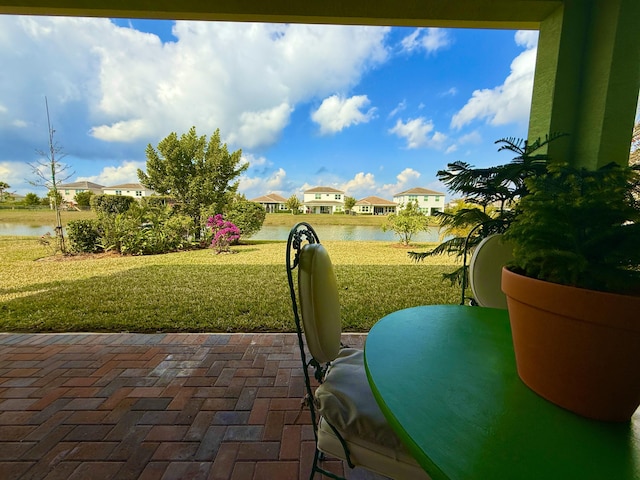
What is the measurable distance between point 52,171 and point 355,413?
7.31 m

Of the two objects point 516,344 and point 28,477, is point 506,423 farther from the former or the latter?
point 28,477

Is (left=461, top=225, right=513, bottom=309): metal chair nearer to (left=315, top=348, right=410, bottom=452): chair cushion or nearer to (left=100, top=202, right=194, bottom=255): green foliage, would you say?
(left=315, top=348, right=410, bottom=452): chair cushion

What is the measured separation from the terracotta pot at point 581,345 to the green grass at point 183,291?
217 cm

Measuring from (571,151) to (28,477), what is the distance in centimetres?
327

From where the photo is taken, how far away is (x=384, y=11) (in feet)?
5.93

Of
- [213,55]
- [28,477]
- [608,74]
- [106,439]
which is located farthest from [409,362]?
[213,55]

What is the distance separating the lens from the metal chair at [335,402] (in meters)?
0.75

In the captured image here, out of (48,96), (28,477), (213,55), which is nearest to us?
(28,477)

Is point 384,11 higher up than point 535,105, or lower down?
higher up

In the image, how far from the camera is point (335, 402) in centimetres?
83

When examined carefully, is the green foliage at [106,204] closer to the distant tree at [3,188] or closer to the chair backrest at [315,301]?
the distant tree at [3,188]

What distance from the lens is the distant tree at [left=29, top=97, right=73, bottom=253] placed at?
519cm

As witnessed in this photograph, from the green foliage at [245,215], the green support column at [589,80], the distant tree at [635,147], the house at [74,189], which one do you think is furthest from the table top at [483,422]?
the house at [74,189]

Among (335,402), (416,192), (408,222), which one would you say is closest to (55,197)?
(335,402)
